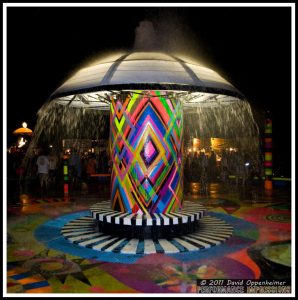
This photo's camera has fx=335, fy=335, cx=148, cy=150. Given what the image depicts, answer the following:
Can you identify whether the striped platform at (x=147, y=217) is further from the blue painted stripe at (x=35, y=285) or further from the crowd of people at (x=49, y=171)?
the crowd of people at (x=49, y=171)

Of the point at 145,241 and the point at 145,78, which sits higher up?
the point at 145,78

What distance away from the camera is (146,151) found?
21.4ft

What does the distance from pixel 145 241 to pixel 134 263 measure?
1.12 m

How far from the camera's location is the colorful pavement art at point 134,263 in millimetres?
4180

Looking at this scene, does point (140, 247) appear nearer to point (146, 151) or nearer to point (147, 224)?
point (147, 224)

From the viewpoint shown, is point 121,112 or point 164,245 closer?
point 164,245

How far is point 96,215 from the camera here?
6656 millimetres

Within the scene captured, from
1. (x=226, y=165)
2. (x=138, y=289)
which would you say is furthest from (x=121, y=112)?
(x=226, y=165)

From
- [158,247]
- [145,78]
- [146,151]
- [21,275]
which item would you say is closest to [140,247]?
[158,247]

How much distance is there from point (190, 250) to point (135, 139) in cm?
231

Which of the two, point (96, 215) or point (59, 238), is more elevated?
point (96, 215)

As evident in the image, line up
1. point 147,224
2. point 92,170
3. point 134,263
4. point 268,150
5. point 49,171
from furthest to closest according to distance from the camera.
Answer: point 92,170, point 49,171, point 268,150, point 147,224, point 134,263

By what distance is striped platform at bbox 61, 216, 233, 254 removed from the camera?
5.63 metres

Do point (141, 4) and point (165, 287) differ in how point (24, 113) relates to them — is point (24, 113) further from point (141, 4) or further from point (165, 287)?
point (165, 287)
